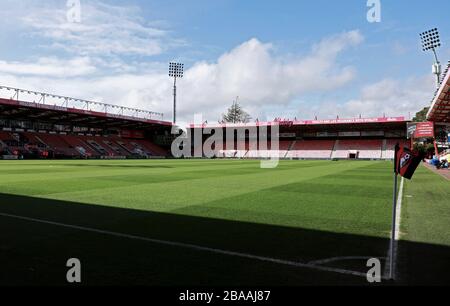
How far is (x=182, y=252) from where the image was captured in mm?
6031

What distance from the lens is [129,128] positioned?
8681 centimetres

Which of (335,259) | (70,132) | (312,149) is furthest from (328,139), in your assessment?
(335,259)

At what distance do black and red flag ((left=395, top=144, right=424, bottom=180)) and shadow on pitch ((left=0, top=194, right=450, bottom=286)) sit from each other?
1309 millimetres

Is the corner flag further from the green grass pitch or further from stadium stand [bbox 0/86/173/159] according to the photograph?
stadium stand [bbox 0/86/173/159]

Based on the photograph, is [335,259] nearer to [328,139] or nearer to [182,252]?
[182,252]

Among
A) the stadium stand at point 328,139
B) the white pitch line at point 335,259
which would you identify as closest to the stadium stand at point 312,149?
the stadium stand at point 328,139

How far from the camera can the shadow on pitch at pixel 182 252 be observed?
15.9 feet

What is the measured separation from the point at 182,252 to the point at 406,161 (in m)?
3.43

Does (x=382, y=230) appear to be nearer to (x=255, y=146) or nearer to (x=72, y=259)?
(x=72, y=259)

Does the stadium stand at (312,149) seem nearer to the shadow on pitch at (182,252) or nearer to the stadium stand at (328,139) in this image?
the stadium stand at (328,139)

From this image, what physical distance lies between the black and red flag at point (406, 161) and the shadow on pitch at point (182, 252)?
1.31 m

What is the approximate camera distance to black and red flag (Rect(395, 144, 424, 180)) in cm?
503

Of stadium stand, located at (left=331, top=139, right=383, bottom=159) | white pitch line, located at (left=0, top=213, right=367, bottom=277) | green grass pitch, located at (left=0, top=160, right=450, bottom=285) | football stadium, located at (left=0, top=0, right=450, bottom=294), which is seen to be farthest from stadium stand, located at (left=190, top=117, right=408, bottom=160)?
white pitch line, located at (left=0, top=213, right=367, bottom=277)
